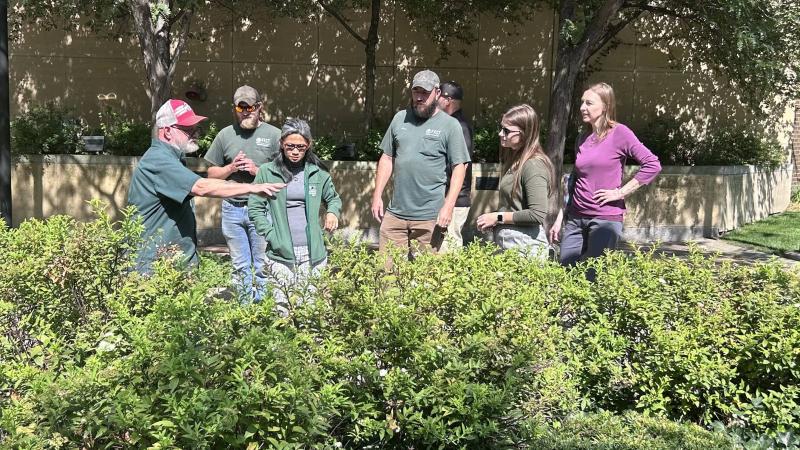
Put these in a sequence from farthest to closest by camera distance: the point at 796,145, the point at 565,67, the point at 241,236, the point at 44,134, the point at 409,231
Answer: the point at 796,145, the point at 44,134, the point at 565,67, the point at 241,236, the point at 409,231

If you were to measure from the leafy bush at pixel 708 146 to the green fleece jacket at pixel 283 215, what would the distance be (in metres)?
8.42

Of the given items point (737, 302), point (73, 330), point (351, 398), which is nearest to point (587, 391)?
point (737, 302)

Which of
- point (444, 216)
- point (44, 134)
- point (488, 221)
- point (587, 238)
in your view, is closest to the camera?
point (488, 221)

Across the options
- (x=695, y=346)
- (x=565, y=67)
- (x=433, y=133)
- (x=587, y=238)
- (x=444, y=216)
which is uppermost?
(x=565, y=67)

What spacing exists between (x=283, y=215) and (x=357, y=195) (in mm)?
5735

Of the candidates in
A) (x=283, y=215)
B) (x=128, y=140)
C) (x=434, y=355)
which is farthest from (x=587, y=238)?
(x=128, y=140)

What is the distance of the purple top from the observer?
5352 millimetres

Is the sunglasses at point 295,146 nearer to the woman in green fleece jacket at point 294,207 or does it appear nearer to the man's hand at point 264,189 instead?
the woman in green fleece jacket at point 294,207

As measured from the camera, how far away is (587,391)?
12.3ft

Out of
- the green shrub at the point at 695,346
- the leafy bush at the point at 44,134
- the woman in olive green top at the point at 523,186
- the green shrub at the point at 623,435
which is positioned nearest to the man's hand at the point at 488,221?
the woman in olive green top at the point at 523,186

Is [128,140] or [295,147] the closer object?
[295,147]

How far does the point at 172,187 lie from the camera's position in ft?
14.8

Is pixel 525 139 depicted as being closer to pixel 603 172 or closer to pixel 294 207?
pixel 603 172

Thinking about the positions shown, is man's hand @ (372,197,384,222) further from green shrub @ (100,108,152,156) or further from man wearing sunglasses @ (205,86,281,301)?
green shrub @ (100,108,152,156)
